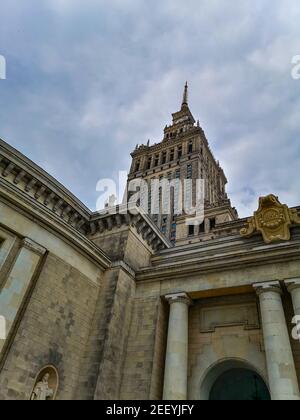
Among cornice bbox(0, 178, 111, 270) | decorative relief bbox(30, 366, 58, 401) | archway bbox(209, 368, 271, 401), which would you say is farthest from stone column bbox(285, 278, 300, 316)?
decorative relief bbox(30, 366, 58, 401)

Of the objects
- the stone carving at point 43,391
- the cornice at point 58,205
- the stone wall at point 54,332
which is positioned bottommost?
the stone carving at point 43,391

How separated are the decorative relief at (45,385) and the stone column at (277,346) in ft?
27.1

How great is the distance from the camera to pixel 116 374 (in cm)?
1343

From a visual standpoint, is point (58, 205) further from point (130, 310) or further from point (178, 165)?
point (178, 165)

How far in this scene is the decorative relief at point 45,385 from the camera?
11188 millimetres

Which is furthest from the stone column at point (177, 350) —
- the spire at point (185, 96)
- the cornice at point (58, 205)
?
the spire at point (185, 96)

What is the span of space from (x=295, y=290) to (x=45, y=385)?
1060 cm

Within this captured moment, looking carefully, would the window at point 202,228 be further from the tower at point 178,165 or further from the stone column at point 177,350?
the stone column at point 177,350

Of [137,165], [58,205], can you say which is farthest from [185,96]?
[58,205]

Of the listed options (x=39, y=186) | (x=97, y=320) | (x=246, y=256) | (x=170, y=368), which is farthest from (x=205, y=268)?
(x=39, y=186)

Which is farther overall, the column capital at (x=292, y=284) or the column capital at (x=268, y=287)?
the column capital at (x=268, y=287)

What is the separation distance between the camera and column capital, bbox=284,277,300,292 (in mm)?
12250
